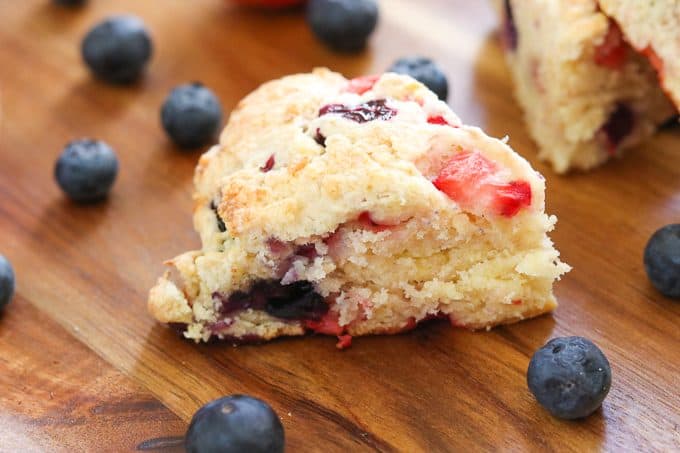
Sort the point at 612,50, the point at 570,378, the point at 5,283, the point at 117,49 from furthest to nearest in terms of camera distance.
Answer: the point at 117,49, the point at 612,50, the point at 5,283, the point at 570,378

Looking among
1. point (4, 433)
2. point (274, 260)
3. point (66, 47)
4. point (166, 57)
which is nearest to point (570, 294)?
point (274, 260)

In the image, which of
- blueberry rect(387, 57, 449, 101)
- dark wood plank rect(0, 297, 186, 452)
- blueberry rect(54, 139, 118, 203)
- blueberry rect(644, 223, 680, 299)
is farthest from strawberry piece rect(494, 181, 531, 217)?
blueberry rect(54, 139, 118, 203)

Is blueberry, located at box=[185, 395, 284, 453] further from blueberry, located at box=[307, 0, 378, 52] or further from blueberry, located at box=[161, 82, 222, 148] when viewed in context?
blueberry, located at box=[307, 0, 378, 52]

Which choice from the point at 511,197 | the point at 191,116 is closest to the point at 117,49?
the point at 191,116

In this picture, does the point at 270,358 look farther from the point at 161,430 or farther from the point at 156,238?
the point at 156,238

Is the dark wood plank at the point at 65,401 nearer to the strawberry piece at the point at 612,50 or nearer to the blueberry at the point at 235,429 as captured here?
the blueberry at the point at 235,429

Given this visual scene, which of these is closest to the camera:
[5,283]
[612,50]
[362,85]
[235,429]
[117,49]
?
[235,429]

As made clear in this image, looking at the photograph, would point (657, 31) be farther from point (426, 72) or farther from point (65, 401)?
point (65, 401)

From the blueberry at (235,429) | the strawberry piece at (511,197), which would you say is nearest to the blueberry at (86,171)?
the blueberry at (235,429)
